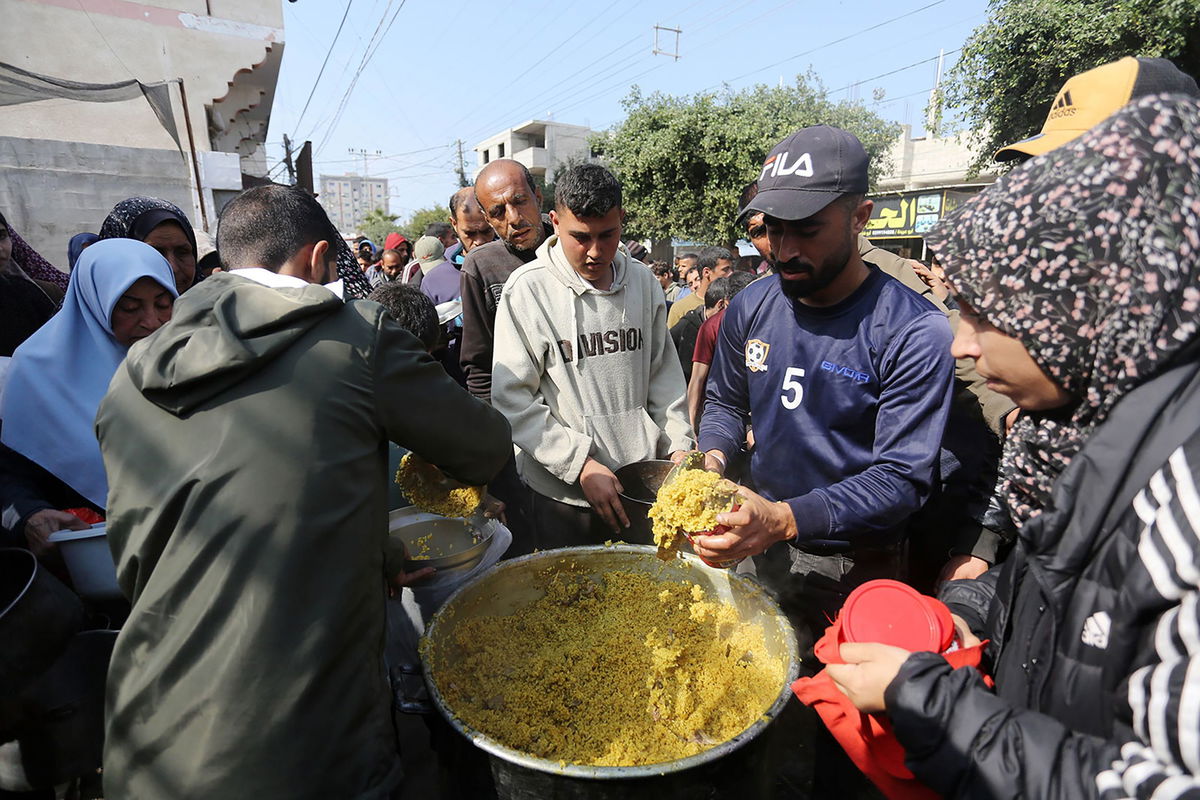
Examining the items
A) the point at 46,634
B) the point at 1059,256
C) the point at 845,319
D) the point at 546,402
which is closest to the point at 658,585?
the point at 546,402

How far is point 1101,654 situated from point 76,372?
3236 mm

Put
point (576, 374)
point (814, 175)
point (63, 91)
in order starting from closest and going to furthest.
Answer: point (814, 175)
point (576, 374)
point (63, 91)

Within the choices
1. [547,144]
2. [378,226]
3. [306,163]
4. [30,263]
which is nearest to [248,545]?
[30,263]

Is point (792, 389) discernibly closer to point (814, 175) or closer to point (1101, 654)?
point (814, 175)

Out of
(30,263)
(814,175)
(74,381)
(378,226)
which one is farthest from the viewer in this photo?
(378,226)

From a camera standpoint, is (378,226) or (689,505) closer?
(689,505)

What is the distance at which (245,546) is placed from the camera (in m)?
1.37

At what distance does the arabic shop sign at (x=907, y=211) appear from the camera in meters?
20.8

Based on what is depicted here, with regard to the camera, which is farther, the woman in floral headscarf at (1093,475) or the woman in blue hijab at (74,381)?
the woman in blue hijab at (74,381)

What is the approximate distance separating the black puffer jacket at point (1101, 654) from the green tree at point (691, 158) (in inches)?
775

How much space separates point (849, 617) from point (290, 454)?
1332mm

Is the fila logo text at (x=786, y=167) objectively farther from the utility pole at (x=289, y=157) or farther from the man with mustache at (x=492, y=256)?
the utility pole at (x=289, y=157)

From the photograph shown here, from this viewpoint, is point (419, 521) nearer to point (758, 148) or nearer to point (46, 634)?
point (46, 634)

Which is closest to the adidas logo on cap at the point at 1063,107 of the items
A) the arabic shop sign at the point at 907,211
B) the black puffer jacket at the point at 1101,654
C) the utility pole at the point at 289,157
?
the black puffer jacket at the point at 1101,654
